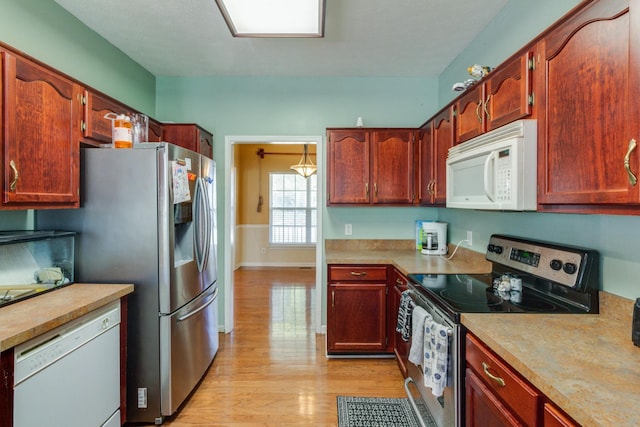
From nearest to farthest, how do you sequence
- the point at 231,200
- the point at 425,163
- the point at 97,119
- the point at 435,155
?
the point at 97,119 < the point at 435,155 < the point at 425,163 < the point at 231,200

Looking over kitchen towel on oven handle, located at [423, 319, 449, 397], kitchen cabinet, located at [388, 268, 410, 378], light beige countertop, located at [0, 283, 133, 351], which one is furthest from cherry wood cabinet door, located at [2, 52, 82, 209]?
kitchen cabinet, located at [388, 268, 410, 378]

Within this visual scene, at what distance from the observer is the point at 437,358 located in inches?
61.4

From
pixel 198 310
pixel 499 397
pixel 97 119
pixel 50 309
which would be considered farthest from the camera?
pixel 198 310

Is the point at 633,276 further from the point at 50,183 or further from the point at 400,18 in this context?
the point at 50,183

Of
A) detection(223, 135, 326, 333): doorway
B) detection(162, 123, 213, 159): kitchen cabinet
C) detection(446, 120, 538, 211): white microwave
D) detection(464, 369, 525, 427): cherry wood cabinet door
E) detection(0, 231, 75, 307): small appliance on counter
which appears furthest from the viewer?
detection(223, 135, 326, 333): doorway

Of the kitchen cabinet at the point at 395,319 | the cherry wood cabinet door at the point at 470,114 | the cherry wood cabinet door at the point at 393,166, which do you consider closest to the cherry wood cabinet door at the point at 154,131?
the cherry wood cabinet door at the point at 393,166

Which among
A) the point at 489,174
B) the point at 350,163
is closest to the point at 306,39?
the point at 350,163

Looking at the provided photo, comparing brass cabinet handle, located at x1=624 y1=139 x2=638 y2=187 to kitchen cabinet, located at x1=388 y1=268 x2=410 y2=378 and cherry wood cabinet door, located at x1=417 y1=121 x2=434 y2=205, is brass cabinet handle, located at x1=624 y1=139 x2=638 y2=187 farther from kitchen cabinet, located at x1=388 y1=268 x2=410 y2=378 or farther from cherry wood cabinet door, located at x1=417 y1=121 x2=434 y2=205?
cherry wood cabinet door, located at x1=417 y1=121 x2=434 y2=205

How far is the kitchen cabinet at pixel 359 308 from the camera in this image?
9.09 ft

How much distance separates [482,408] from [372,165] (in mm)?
2161

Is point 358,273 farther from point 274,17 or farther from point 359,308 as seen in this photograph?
point 274,17

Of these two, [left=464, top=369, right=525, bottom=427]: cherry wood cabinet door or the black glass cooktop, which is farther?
the black glass cooktop

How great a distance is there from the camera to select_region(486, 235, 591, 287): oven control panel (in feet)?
4.87

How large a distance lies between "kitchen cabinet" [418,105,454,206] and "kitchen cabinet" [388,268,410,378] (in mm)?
676
